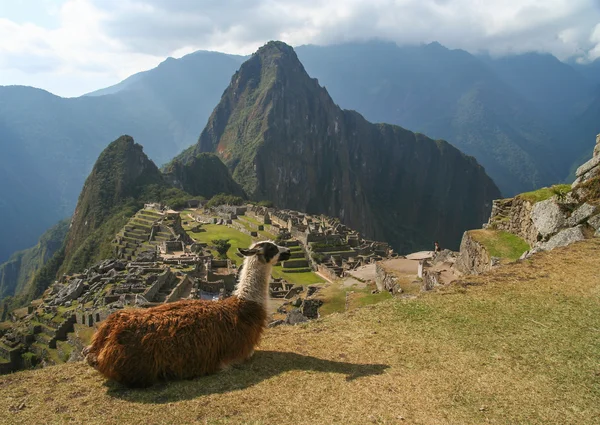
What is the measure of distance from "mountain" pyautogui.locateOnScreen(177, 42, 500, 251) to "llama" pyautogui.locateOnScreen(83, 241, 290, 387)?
110 meters

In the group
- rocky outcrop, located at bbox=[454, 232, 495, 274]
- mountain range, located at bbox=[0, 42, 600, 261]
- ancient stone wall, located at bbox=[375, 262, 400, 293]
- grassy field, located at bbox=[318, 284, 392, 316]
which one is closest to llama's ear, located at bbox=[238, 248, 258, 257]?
rocky outcrop, located at bbox=[454, 232, 495, 274]

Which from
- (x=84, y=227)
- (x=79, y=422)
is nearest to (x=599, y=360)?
(x=79, y=422)

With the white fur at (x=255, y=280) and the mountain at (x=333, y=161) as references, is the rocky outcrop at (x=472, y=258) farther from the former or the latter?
the mountain at (x=333, y=161)

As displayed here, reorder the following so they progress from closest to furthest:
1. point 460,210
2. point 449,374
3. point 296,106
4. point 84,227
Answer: point 449,374 → point 84,227 → point 296,106 → point 460,210

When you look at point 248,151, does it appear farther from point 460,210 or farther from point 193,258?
point 193,258

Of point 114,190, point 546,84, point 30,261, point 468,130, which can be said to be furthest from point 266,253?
point 546,84

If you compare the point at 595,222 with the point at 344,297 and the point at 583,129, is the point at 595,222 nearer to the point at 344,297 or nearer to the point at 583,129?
the point at 344,297

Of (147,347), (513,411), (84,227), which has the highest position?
(84,227)

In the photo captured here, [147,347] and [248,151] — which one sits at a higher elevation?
[248,151]

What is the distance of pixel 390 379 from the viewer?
161 inches

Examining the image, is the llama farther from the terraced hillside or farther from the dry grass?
the terraced hillside

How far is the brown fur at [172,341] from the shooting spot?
389 cm

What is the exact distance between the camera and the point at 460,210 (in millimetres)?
160250

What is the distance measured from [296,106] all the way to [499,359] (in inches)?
5574
